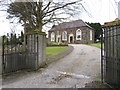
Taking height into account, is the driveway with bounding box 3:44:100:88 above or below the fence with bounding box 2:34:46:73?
below

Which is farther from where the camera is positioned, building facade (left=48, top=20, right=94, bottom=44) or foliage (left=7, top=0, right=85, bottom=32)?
building facade (left=48, top=20, right=94, bottom=44)

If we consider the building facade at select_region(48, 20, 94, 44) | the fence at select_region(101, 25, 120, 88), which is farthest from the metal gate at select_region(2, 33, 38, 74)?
the building facade at select_region(48, 20, 94, 44)

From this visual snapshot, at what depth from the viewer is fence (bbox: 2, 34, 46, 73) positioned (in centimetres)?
424

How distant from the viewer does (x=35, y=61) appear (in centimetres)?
486

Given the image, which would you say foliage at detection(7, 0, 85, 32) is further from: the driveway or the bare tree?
the driveway

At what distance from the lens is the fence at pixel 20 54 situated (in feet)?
13.9

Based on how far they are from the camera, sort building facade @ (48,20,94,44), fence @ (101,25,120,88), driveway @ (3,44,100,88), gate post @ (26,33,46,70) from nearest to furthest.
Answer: fence @ (101,25,120,88)
driveway @ (3,44,100,88)
gate post @ (26,33,46,70)
building facade @ (48,20,94,44)

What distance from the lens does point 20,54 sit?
4762mm

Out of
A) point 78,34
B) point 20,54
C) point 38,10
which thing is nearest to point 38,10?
point 38,10

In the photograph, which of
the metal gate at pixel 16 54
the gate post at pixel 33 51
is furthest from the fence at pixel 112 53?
the metal gate at pixel 16 54

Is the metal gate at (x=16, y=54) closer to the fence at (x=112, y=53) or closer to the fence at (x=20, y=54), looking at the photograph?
the fence at (x=20, y=54)

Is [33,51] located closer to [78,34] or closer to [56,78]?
[56,78]

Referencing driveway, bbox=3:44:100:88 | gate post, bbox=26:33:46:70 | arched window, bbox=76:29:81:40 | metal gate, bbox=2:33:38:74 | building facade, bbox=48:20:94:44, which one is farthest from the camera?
arched window, bbox=76:29:81:40

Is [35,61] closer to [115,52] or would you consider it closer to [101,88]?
[101,88]
